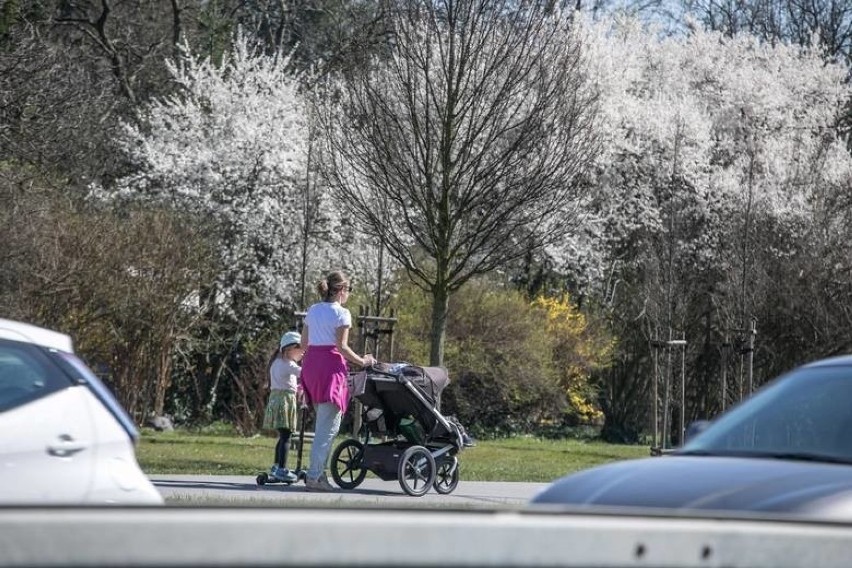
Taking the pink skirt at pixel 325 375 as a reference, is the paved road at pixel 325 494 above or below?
below

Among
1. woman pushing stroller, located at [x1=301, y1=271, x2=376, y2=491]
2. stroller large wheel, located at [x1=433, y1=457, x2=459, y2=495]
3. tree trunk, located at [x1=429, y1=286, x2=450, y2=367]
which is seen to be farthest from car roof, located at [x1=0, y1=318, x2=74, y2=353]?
tree trunk, located at [x1=429, y1=286, x2=450, y2=367]

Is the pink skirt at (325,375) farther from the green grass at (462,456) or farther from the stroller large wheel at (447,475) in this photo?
the green grass at (462,456)

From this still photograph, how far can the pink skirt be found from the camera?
13562mm

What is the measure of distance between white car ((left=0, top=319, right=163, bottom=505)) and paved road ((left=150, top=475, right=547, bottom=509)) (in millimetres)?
4998

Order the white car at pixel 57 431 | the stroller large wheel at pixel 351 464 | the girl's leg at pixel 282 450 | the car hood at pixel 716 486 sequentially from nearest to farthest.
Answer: the car hood at pixel 716 486 < the white car at pixel 57 431 < the girl's leg at pixel 282 450 < the stroller large wheel at pixel 351 464

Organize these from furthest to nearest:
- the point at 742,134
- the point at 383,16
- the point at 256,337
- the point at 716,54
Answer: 1. the point at 716,54
2. the point at 742,134
3. the point at 256,337
4. the point at 383,16

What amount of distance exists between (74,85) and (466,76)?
37.7ft

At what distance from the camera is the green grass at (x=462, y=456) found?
56.9ft

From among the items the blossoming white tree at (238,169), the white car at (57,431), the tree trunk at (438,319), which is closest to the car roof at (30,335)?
the white car at (57,431)

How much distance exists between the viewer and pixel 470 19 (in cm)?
1866

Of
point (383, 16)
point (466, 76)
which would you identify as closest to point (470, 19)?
point (466, 76)

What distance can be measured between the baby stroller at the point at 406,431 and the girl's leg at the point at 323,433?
41 cm

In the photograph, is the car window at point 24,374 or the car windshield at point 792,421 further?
the car window at point 24,374

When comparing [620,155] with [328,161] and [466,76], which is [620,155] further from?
[466,76]
